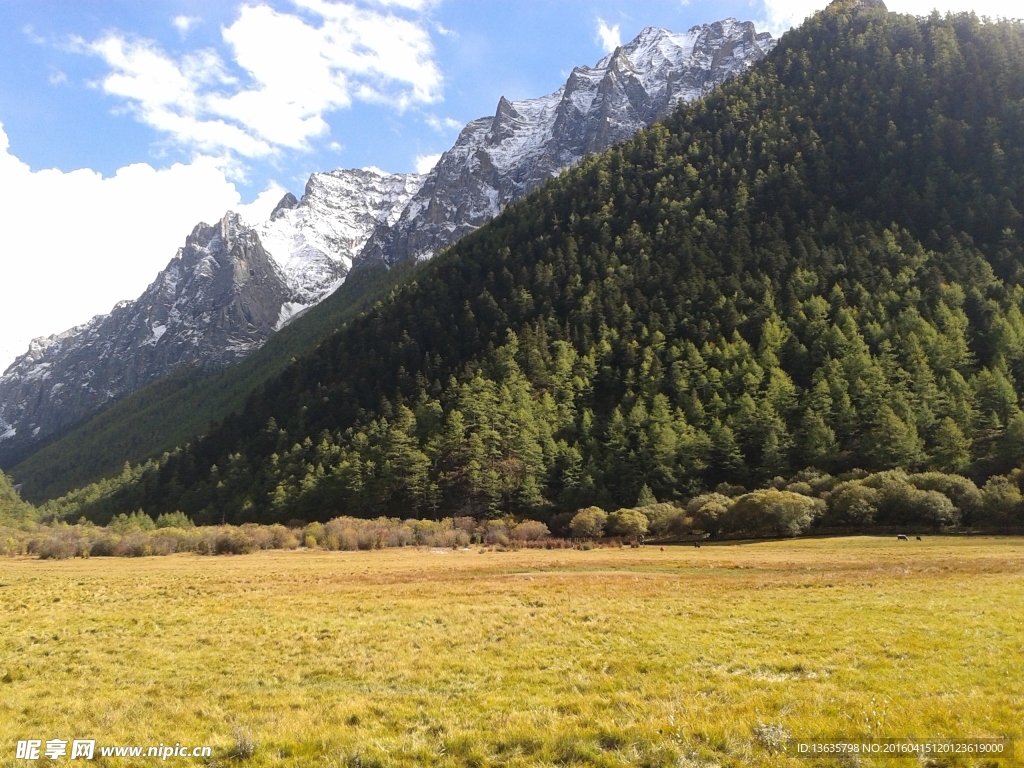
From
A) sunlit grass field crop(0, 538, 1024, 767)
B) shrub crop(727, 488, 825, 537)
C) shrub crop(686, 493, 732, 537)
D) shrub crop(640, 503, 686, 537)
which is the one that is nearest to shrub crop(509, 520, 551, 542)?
shrub crop(640, 503, 686, 537)

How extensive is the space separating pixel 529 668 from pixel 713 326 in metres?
116

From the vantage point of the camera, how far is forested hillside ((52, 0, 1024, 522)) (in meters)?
89.6

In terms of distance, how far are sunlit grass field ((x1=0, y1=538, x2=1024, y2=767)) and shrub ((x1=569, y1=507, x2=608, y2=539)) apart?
39.1 m

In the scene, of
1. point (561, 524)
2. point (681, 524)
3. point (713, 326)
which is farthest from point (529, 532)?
point (713, 326)

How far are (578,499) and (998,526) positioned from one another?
49119 millimetres

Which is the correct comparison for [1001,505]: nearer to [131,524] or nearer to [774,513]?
[774,513]

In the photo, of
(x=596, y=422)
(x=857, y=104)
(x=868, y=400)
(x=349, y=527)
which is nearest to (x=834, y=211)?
(x=857, y=104)

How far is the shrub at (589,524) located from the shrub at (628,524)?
1.31 metres

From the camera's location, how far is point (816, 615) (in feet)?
70.0

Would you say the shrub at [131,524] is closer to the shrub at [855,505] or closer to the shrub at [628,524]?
the shrub at [628,524]

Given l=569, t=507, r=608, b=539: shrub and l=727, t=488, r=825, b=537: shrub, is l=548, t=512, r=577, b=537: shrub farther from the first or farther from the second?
l=727, t=488, r=825, b=537: shrub

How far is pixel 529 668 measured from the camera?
16.0 metres

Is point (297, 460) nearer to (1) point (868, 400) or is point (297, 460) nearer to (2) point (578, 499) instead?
(2) point (578, 499)

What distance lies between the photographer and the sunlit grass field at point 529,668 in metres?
10.3
